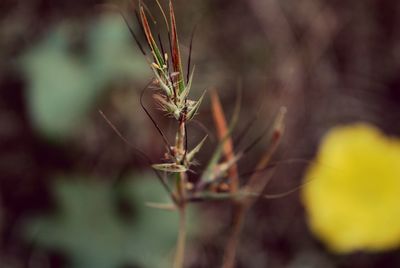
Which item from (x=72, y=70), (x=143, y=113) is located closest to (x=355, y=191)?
(x=143, y=113)

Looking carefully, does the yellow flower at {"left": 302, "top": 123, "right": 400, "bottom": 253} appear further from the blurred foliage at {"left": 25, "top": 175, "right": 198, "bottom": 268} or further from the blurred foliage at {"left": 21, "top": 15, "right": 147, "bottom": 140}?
the blurred foliage at {"left": 21, "top": 15, "right": 147, "bottom": 140}

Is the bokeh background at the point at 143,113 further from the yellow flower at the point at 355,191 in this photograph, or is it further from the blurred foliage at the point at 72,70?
the yellow flower at the point at 355,191

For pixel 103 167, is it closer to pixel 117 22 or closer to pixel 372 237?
pixel 117 22

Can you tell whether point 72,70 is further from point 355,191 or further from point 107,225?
point 355,191

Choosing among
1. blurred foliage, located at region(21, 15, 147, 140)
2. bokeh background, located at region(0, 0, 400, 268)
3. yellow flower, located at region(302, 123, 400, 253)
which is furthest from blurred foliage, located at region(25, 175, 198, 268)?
yellow flower, located at region(302, 123, 400, 253)

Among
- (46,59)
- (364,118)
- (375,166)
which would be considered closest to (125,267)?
(46,59)
